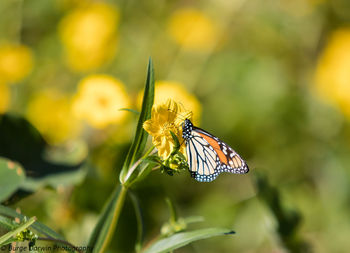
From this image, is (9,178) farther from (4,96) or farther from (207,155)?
(4,96)

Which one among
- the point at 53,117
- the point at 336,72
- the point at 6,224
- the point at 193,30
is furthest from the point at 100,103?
the point at 336,72

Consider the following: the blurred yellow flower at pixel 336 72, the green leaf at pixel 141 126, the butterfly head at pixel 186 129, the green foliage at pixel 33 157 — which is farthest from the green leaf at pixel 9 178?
the blurred yellow flower at pixel 336 72

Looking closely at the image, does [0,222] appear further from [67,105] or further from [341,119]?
[341,119]

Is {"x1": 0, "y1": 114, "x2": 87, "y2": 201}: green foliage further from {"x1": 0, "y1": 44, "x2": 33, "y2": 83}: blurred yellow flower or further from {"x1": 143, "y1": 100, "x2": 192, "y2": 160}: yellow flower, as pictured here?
{"x1": 0, "y1": 44, "x2": 33, "y2": 83}: blurred yellow flower

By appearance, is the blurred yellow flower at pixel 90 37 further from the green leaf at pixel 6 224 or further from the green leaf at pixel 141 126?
the green leaf at pixel 6 224

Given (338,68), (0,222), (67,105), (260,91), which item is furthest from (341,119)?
(0,222)

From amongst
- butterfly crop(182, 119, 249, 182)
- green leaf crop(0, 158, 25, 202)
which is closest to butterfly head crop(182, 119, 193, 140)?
butterfly crop(182, 119, 249, 182)
